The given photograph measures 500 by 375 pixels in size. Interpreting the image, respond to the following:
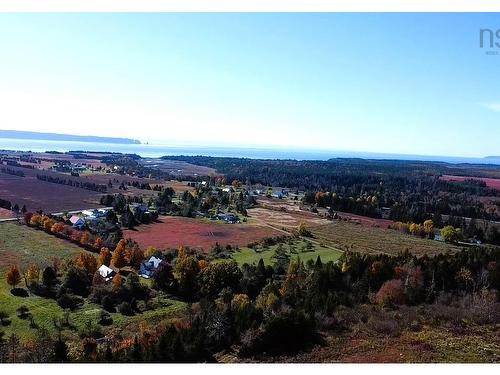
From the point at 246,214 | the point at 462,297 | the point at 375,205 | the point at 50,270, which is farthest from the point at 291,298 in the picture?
the point at 375,205

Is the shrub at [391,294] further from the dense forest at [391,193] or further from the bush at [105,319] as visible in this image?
the dense forest at [391,193]

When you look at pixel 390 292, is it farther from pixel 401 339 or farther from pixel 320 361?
pixel 320 361

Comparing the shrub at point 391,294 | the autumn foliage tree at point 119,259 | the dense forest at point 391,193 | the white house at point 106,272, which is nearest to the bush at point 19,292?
the white house at point 106,272

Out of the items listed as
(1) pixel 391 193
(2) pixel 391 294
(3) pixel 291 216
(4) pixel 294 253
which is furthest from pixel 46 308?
(1) pixel 391 193

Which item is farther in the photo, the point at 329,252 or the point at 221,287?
the point at 329,252

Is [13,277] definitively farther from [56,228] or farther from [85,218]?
[85,218]

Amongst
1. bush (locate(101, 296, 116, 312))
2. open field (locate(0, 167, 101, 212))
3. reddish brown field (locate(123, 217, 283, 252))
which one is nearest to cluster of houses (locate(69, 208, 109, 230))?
reddish brown field (locate(123, 217, 283, 252))

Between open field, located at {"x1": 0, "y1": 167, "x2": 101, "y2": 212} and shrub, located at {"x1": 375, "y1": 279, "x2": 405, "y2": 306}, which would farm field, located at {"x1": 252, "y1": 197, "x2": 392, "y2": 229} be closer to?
open field, located at {"x1": 0, "y1": 167, "x2": 101, "y2": 212}
